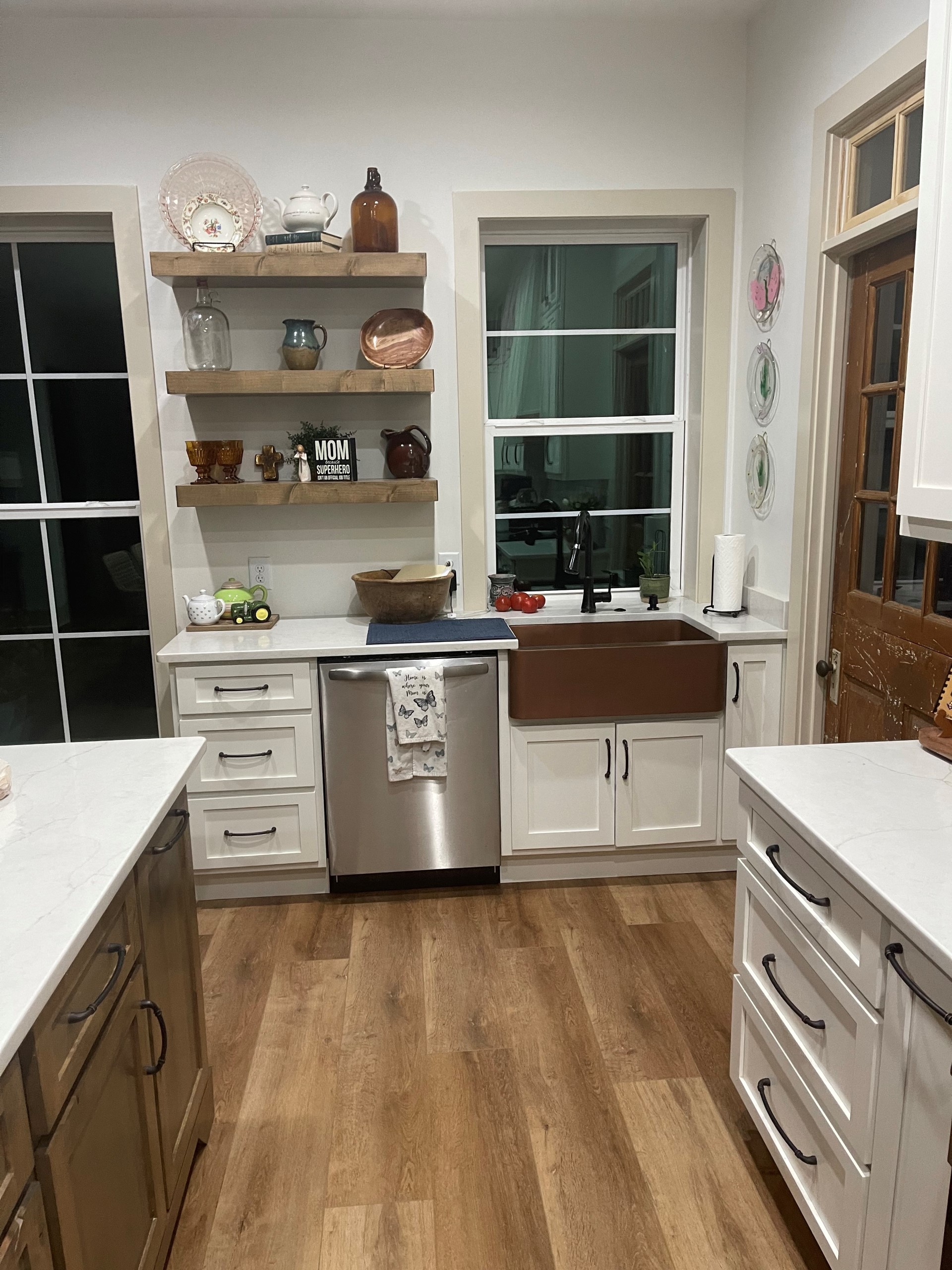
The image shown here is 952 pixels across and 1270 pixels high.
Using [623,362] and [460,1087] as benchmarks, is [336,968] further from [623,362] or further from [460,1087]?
[623,362]

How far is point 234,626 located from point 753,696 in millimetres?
1868

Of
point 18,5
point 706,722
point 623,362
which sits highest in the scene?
point 18,5

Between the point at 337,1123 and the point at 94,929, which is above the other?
the point at 94,929

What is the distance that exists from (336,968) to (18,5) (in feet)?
10.7

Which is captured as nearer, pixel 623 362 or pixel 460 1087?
pixel 460 1087

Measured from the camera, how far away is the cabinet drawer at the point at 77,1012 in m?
1.08

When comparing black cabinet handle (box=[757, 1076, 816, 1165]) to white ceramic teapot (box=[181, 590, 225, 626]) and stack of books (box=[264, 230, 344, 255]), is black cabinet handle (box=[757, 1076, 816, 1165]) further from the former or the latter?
stack of books (box=[264, 230, 344, 255])

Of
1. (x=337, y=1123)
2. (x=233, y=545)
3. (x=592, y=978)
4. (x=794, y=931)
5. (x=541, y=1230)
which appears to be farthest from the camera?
(x=233, y=545)

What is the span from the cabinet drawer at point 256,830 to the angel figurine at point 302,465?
3.65ft

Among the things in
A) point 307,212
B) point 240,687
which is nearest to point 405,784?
point 240,687

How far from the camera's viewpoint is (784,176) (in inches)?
116

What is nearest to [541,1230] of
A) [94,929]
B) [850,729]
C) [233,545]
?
[94,929]

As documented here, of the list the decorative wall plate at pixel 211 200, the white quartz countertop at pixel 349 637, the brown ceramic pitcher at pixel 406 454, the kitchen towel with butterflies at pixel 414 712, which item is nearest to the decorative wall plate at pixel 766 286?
the white quartz countertop at pixel 349 637

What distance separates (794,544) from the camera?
2.89 meters
